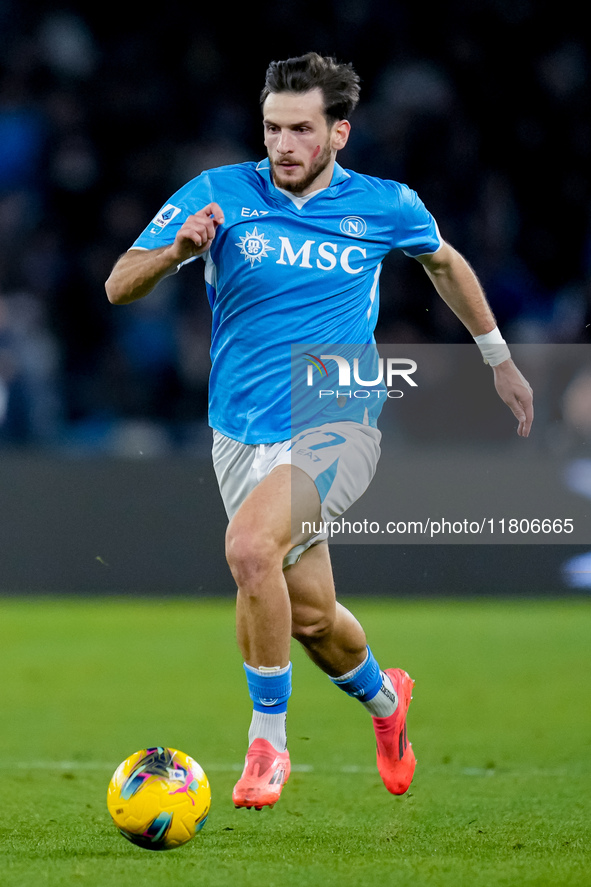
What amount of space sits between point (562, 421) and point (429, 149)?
3303 millimetres

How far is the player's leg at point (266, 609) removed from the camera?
3.89 m

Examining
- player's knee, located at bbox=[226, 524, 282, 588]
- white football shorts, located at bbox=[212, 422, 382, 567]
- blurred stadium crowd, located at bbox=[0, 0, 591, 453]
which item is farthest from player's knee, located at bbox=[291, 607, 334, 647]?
blurred stadium crowd, located at bbox=[0, 0, 591, 453]

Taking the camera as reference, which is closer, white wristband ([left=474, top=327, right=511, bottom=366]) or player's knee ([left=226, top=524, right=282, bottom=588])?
player's knee ([left=226, top=524, right=282, bottom=588])

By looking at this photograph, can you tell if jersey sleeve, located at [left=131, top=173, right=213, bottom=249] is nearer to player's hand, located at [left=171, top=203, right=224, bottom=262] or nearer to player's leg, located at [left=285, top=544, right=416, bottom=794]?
player's hand, located at [left=171, top=203, right=224, bottom=262]

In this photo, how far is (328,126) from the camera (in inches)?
170

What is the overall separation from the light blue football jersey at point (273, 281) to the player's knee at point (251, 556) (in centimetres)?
47

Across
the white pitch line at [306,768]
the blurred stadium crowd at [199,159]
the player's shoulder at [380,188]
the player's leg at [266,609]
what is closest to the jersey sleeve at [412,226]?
the player's shoulder at [380,188]

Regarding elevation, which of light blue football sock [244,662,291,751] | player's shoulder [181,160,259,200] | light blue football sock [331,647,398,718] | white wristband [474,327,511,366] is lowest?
light blue football sock [331,647,398,718]

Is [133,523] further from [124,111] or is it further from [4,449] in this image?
[124,111]

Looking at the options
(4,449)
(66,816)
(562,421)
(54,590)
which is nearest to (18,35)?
(4,449)

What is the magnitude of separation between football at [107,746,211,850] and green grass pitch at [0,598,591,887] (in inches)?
3.8

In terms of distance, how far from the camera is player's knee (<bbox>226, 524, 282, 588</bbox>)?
3.89 meters

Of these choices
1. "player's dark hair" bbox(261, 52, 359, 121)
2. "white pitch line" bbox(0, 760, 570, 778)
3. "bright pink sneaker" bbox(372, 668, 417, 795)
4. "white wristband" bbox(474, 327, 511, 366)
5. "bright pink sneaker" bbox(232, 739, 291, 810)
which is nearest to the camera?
"bright pink sneaker" bbox(232, 739, 291, 810)

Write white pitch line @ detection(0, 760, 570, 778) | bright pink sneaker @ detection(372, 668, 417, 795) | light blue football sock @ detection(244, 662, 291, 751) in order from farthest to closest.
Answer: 1. white pitch line @ detection(0, 760, 570, 778)
2. bright pink sneaker @ detection(372, 668, 417, 795)
3. light blue football sock @ detection(244, 662, 291, 751)
